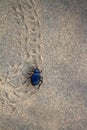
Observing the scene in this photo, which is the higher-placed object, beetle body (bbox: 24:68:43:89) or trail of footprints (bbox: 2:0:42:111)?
trail of footprints (bbox: 2:0:42:111)

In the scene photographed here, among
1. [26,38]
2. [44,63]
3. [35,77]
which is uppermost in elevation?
[26,38]

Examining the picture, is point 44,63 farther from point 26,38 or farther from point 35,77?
point 26,38

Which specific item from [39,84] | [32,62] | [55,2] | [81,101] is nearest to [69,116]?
[81,101]

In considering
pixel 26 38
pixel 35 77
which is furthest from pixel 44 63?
pixel 26 38

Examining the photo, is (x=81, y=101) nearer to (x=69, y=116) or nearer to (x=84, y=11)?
(x=69, y=116)

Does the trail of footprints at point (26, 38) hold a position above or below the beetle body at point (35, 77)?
above
